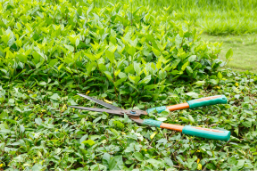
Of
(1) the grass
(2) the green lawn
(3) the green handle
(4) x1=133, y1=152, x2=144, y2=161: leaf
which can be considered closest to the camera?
(4) x1=133, y1=152, x2=144, y2=161: leaf

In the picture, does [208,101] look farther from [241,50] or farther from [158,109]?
[241,50]

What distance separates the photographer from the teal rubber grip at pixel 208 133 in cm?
178

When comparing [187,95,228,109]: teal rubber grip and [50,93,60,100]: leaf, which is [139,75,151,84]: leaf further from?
[50,93,60,100]: leaf

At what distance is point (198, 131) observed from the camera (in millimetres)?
1870

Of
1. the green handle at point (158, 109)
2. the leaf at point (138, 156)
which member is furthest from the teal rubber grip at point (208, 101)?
the leaf at point (138, 156)

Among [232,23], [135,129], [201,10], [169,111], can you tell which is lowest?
[135,129]

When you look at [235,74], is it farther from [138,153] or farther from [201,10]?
[201,10]

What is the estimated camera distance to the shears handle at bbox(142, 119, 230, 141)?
1790 mm

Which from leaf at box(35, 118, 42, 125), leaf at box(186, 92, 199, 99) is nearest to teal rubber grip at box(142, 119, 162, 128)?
leaf at box(186, 92, 199, 99)

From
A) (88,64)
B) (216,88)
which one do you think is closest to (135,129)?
(88,64)

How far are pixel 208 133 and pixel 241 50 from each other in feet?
7.73

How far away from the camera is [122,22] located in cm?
363

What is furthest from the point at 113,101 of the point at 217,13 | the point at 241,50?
the point at 217,13

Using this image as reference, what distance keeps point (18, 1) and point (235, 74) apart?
13.7 feet
